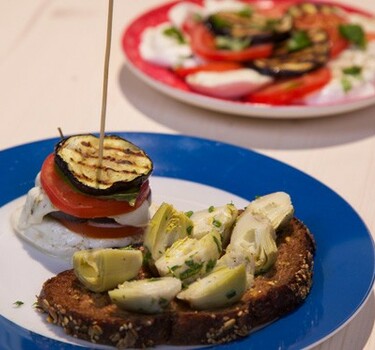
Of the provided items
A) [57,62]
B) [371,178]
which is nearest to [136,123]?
[57,62]

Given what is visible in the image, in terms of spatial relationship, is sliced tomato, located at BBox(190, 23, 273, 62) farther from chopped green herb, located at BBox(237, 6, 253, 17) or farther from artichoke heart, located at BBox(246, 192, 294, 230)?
artichoke heart, located at BBox(246, 192, 294, 230)

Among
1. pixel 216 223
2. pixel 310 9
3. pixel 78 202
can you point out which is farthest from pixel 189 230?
pixel 310 9

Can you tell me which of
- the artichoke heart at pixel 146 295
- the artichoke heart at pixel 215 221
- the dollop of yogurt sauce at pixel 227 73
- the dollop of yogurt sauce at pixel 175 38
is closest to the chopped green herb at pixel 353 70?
the dollop of yogurt sauce at pixel 227 73

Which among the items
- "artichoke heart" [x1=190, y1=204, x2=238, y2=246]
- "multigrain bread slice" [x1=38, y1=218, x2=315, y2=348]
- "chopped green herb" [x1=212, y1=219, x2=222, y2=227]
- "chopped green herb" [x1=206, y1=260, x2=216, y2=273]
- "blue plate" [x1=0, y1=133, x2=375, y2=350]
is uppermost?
"chopped green herb" [x1=206, y1=260, x2=216, y2=273]

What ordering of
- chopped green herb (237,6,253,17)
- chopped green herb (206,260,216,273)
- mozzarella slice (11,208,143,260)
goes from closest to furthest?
chopped green herb (206,260,216,273) < mozzarella slice (11,208,143,260) < chopped green herb (237,6,253,17)

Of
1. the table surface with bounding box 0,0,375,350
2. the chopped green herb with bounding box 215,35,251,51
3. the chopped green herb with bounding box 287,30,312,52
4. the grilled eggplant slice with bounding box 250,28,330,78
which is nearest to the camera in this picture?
the table surface with bounding box 0,0,375,350

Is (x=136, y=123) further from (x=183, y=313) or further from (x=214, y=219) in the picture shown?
(x=183, y=313)

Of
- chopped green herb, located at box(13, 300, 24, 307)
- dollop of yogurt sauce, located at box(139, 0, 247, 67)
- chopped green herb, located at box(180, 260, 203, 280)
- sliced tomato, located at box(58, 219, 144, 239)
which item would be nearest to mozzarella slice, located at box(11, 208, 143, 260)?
sliced tomato, located at box(58, 219, 144, 239)

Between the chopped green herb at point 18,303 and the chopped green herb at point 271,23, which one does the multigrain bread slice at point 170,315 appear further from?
the chopped green herb at point 271,23
